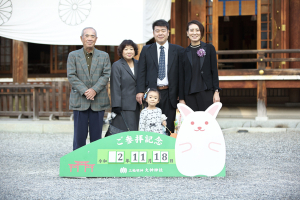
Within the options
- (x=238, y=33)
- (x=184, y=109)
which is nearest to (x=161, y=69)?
(x=184, y=109)

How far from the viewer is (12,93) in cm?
837

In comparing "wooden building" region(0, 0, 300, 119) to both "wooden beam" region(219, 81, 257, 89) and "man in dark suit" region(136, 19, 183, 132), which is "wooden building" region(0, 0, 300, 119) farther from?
"man in dark suit" region(136, 19, 183, 132)

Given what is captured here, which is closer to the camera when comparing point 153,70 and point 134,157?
point 134,157

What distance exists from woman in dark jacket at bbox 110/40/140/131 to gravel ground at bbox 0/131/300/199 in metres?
0.88

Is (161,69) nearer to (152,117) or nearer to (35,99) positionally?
(152,117)

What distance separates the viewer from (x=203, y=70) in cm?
402

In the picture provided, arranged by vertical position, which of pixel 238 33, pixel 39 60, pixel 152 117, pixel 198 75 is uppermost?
pixel 238 33

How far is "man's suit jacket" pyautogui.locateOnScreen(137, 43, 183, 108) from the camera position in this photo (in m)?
4.07

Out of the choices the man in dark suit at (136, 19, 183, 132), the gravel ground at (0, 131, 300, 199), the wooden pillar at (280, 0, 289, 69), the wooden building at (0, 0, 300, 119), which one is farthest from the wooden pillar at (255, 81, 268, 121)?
the man in dark suit at (136, 19, 183, 132)

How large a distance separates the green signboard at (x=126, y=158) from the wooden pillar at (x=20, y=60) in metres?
5.42

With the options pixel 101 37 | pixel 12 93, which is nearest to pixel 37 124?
pixel 12 93

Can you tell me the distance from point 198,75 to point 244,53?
477 cm

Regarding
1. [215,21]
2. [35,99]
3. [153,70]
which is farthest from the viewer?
[215,21]

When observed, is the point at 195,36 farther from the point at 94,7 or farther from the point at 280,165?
the point at 94,7
